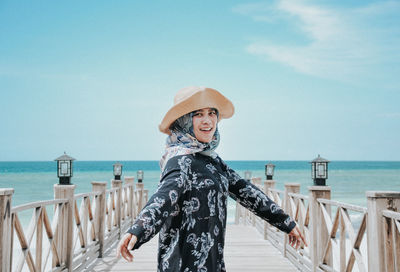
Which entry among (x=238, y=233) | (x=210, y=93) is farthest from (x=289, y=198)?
(x=210, y=93)

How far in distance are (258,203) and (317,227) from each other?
225 cm

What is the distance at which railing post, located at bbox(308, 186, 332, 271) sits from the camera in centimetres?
423

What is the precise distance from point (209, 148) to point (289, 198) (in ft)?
12.2

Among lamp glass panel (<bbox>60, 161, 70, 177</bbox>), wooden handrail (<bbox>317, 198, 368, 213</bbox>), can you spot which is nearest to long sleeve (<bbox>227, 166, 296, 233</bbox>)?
wooden handrail (<bbox>317, 198, 368, 213</bbox>)

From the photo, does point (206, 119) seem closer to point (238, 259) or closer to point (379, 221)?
point (379, 221)

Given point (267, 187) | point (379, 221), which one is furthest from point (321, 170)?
point (379, 221)

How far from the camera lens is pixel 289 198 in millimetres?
5566

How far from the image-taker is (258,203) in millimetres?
2270

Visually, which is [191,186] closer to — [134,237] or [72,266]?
[134,237]

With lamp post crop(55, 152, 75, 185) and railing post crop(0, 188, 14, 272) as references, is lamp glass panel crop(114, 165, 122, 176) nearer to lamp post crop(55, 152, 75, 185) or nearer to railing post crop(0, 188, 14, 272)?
lamp post crop(55, 152, 75, 185)

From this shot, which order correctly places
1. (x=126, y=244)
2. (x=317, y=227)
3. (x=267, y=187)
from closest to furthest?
(x=126, y=244) → (x=317, y=227) → (x=267, y=187)

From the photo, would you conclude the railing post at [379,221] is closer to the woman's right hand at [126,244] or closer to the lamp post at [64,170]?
the woman's right hand at [126,244]

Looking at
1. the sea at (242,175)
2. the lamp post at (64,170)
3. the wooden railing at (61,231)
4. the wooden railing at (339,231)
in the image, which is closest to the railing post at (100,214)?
the wooden railing at (61,231)

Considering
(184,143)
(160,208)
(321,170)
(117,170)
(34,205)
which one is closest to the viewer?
(160,208)
